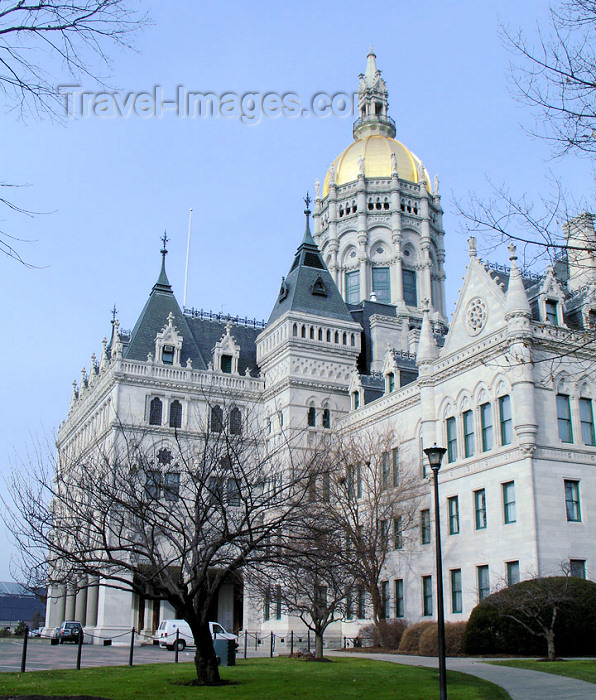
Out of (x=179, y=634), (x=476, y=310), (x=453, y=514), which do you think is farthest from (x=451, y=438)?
(x=179, y=634)

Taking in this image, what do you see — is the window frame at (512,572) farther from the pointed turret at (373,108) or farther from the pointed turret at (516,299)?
the pointed turret at (373,108)

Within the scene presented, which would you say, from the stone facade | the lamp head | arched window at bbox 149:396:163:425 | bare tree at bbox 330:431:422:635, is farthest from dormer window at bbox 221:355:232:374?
the lamp head

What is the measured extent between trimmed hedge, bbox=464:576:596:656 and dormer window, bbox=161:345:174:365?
3328 centimetres

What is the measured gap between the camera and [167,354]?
60969 mm

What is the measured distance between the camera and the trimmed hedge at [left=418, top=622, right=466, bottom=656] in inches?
1352

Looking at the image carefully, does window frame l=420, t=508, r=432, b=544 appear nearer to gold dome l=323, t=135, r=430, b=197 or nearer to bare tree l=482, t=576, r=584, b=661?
bare tree l=482, t=576, r=584, b=661

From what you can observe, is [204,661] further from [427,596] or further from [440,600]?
[427,596]

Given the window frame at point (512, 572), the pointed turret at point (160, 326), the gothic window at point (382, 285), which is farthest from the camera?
the gothic window at point (382, 285)

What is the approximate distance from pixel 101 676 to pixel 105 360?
139 feet

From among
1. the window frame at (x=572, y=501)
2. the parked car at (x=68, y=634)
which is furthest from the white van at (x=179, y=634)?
the window frame at (x=572, y=501)

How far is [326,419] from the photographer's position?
58062mm

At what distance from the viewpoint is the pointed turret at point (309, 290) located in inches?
2443

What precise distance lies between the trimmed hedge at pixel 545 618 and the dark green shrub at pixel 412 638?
3816 millimetres

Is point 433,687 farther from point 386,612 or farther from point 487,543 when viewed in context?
point 386,612
